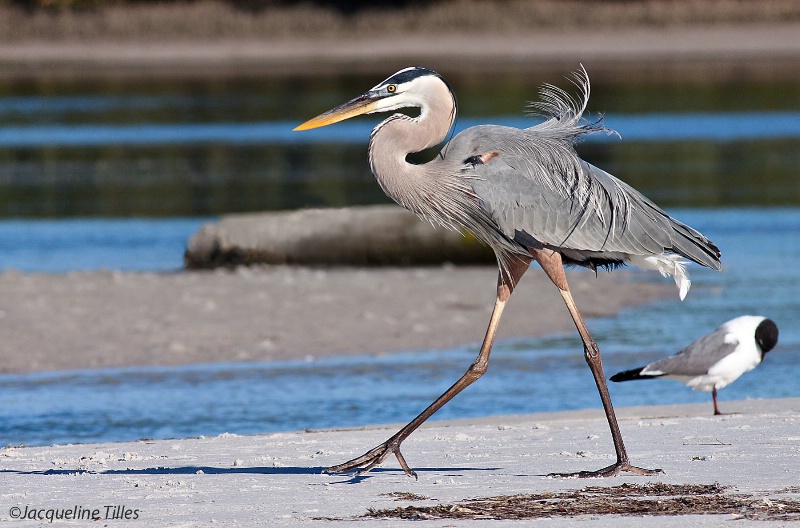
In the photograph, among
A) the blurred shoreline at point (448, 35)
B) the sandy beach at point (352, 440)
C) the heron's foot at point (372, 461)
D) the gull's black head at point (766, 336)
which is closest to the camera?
the sandy beach at point (352, 440)

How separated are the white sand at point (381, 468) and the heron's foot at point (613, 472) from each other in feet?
0.25

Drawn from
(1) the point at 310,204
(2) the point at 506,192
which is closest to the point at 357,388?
(2) the point at 506,192

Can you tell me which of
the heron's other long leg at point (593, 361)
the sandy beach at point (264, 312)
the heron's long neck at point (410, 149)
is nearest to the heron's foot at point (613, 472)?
the heron's other long leg at point (593, 361)

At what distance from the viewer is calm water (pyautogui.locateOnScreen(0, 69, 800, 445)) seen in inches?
401

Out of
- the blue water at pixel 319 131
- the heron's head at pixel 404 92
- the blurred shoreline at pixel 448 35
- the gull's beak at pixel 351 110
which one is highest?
the blurred shoreline at pixel 448 35

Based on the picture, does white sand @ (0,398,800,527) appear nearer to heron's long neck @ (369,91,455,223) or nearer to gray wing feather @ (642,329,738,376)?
gray wing feather @ (642,329,738,376)

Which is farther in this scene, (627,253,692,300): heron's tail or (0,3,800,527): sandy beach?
(627,253,692,300): heron's tail

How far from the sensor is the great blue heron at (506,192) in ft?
22.8

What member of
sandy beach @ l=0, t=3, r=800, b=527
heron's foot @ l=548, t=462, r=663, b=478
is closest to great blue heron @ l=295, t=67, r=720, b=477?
heron's foot @ l=548, t=462, r=663, b=478

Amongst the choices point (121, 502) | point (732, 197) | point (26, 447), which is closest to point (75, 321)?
point (26, 447)

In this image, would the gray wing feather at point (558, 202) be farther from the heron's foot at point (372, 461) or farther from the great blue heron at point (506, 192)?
the heron's foot at point (372, 461)

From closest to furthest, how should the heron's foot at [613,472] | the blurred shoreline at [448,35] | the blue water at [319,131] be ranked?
the heron's foot at [613,472], the blue water at [319,131], the blurred shoreline at [448,35]

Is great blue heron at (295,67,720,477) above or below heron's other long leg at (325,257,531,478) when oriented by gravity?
above

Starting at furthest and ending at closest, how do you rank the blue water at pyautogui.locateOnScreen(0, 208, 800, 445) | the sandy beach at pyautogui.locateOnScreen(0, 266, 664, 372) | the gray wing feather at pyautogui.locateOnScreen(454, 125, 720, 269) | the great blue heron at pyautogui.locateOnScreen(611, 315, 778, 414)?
the sandy beach at pyautogui.locateOnScreen(0, 266, 664, 372)
the blue water at pyautogui.locateOnScreen(0, 208, 800, 445)
the great blue heron at pyautogui.locateOnScreen(611, 315, 778, 414)
the gray wing feather at pyautogui.locateOnScreen(454, 125, 720, 269)
